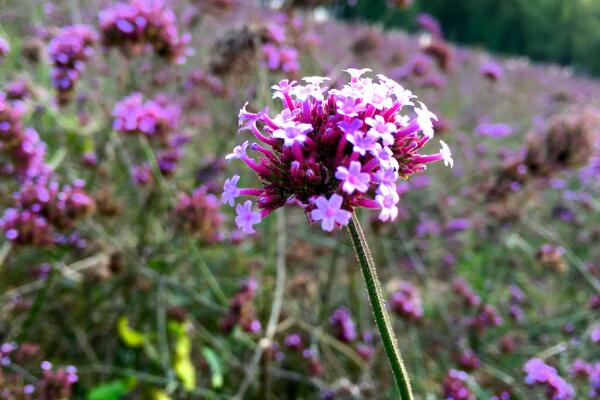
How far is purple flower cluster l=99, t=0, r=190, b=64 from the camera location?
3.37m

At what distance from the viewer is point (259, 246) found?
500 centimetres

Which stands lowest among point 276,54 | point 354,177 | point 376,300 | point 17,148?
point 17,148

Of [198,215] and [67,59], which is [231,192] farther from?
[67,59]

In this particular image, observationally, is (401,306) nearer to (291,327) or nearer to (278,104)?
(291,327)

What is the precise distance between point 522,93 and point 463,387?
34.7 feet

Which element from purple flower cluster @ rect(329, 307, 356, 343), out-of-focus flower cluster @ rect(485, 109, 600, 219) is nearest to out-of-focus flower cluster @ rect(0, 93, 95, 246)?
purple flower cluster @ rect(329, 307, 356, 343)

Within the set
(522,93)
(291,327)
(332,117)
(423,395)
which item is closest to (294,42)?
(291,327)

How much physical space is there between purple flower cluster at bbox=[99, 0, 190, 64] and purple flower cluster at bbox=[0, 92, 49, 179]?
0.82 meters

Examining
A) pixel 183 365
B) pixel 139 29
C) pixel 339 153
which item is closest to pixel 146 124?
pixel 139 29

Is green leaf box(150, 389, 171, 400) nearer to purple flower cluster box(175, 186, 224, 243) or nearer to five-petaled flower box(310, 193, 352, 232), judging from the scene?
purple flower cluster box(175, 186, 224, 243)

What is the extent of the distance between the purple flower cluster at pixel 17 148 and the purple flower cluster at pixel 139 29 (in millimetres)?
824

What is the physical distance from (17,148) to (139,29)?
1.13 meters

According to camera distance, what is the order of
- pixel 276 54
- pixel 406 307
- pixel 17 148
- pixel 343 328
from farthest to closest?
pixel 276 54, pixel 343 328, pixel 406 307, pixel 17 148

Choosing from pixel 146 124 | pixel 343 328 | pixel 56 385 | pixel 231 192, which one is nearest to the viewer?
pixel 231 192
